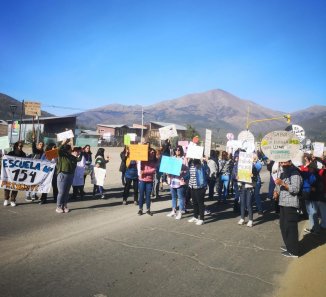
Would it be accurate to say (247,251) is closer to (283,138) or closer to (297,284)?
(297,284)

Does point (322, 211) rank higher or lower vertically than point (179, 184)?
lower

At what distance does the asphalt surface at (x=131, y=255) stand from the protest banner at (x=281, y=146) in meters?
2.06

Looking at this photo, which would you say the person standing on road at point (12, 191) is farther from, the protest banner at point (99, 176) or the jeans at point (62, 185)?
the protest banner at point (99, 176)

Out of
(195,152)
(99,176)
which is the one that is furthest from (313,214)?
(99,176)

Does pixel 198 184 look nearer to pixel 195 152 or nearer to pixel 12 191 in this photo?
pixel 195 152

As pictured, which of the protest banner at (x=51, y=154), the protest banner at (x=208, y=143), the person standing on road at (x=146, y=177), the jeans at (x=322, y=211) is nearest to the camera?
the jeans at (x=322, y=211)

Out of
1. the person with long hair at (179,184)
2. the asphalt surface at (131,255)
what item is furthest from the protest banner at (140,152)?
the asphalt surface at (131,255)

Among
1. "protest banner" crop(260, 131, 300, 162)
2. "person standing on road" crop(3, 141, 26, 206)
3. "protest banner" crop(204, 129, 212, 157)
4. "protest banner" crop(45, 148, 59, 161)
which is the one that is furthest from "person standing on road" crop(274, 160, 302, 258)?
"person standing on road" crop(3, 141, 26, 206)

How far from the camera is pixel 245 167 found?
908 centimetres

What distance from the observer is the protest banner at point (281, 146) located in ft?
21.5

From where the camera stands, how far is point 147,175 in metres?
9.32

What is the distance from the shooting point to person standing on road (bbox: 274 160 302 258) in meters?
6.28

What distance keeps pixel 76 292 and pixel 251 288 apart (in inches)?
104

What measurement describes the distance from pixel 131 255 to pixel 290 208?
3.34 metres
